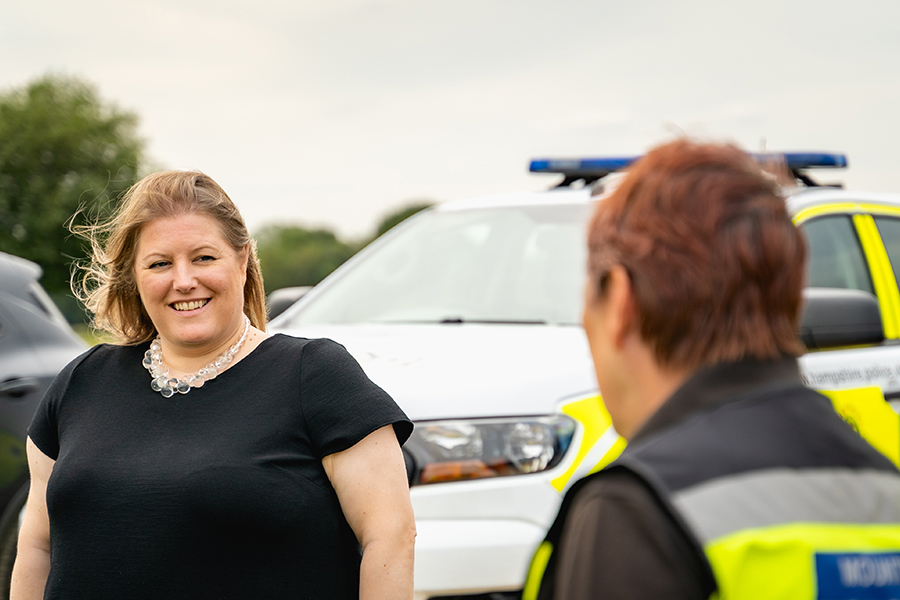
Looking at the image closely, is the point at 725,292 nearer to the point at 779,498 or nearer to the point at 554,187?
the point at 779,498

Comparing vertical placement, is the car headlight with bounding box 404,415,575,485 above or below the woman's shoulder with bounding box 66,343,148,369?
below

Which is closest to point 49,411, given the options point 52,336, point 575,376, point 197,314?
point 197,314

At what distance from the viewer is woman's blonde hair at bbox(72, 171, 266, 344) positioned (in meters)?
2.20

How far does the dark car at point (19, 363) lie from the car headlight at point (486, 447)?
195 cm

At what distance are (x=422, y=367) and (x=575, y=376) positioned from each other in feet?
1.48

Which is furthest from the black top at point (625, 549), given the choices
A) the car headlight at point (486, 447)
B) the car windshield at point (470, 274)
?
the car windshield at point (470, 274)

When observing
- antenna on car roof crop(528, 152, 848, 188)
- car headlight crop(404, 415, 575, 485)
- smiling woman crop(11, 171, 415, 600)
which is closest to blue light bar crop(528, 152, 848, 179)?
antenna on car roof crop(528, 152, 848, 188)

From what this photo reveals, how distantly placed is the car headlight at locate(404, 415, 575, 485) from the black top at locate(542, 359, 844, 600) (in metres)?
1.59

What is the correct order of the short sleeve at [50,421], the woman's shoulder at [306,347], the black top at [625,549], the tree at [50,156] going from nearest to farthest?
the black top at [625,549]
the woman's shoulder at [306,347]
the short sleeve at [50,421]
the tree at [50,156]

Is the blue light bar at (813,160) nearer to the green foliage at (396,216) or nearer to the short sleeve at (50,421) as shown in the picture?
the short sleeve at (50,421)

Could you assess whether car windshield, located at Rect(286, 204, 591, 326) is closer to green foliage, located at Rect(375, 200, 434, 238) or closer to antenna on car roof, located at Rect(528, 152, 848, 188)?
antenna on car roof, located at Rect(528, 152, 848, 188)

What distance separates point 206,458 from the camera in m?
1.94

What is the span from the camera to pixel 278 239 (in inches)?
3366

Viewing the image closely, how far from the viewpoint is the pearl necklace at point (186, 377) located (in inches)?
82.5
